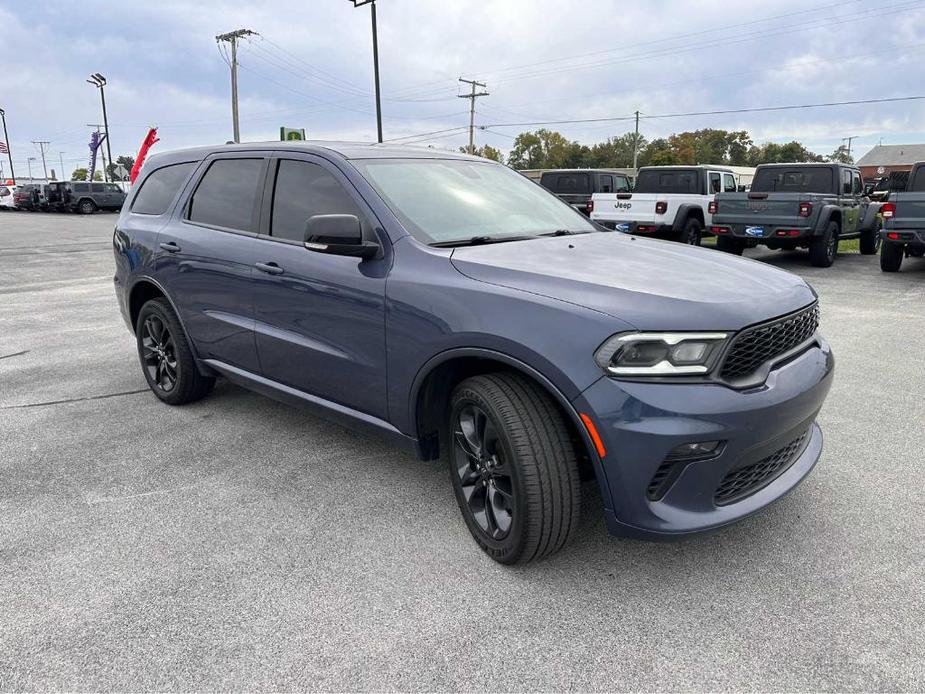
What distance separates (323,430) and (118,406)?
5.33 ft

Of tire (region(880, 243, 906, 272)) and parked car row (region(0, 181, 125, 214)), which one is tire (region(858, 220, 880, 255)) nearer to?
tire (region(880, 243, 906, 272))

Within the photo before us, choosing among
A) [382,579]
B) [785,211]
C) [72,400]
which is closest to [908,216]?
[785,211]

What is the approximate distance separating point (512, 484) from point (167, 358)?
311cm

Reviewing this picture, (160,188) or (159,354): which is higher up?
(160,188)

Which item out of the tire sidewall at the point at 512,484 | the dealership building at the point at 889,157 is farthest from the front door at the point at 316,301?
the dealership building at the point at 889,157

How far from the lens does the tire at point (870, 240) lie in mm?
14484

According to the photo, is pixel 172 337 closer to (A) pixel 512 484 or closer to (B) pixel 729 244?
(A) pixel 512 484

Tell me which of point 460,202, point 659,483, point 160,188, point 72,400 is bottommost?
point 72,400

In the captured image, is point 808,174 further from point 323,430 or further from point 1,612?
point 1,612

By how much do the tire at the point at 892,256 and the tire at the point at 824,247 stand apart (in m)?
0.86

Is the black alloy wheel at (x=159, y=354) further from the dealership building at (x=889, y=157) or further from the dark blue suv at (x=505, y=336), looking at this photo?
the dealership building at (x=889, y=157)

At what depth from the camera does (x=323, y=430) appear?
4.35 meters

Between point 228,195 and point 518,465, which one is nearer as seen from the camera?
point 518,465

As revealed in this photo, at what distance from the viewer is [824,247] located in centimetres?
1213
